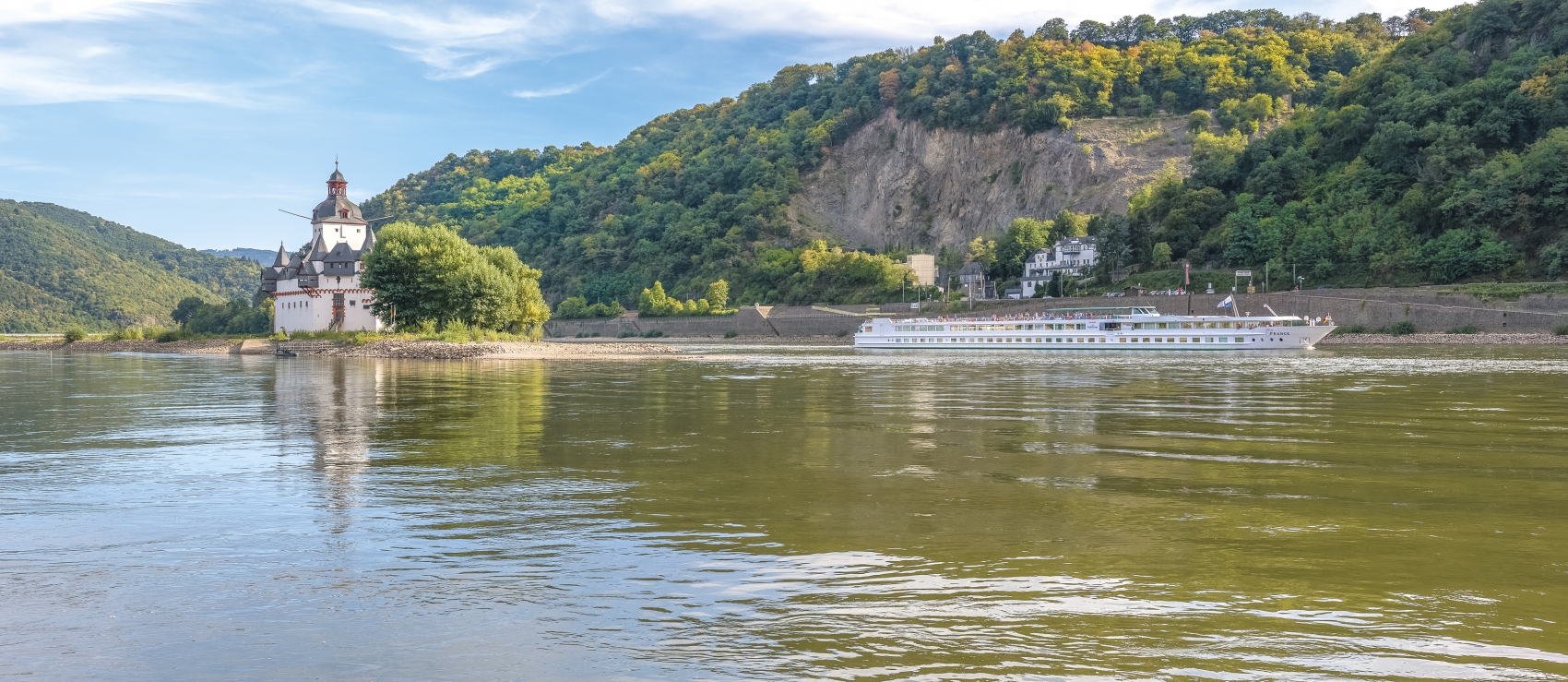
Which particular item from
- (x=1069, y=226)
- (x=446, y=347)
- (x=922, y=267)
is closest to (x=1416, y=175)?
(x=1069, y=226)

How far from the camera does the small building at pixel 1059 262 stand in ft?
347

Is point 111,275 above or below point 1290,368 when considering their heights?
above

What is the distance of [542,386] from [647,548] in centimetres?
2441

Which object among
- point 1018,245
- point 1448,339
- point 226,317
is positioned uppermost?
point 1018,245

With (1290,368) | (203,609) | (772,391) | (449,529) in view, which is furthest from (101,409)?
(1290,368)

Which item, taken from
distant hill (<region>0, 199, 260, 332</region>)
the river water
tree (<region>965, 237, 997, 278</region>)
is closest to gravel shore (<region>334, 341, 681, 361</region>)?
the river water

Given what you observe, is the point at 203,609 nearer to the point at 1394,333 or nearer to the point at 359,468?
the point at 359,468

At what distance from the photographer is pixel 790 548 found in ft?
31.4

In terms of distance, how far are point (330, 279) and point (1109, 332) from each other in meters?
61.6

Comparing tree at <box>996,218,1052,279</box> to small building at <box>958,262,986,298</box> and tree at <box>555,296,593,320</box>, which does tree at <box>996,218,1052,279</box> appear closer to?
small building at <box>958,262,986,298</box>

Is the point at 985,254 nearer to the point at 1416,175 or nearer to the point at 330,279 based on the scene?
the point at 1416,175

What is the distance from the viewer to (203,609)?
7.67 metres

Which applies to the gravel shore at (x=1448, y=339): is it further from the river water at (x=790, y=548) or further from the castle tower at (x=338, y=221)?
the castle tower at (x=338, y=221)

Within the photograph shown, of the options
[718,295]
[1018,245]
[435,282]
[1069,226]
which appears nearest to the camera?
[435,282]
